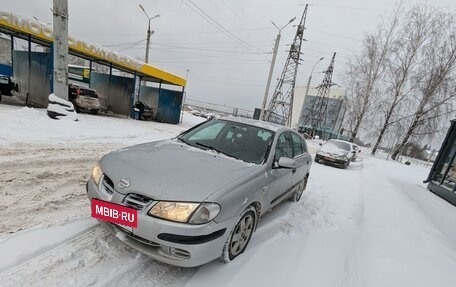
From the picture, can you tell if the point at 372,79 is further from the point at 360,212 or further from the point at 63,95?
the point at 63,95

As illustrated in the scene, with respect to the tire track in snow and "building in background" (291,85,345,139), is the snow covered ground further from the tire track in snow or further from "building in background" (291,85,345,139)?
"building in background" (291,85,345,139)

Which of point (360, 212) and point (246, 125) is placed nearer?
point (246, 125)

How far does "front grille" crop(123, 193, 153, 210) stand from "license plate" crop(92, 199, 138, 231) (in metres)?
0.04

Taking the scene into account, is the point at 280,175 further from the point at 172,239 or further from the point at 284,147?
the point at 172,239

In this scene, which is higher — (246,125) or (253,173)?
(246,125)

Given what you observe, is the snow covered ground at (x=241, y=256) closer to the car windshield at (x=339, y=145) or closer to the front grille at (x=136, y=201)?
the front grille at (x=136, y=201)

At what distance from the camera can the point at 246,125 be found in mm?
4160

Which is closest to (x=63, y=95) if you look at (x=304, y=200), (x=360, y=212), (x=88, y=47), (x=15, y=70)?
(x=88, y=47)

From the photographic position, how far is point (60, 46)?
895 cm

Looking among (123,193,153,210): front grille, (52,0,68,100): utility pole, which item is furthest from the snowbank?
(123,193,153,210): front grille

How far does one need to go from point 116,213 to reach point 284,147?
2.66 metres

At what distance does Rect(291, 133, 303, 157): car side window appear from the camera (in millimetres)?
4727

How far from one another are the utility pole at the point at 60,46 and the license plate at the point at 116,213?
28.2 ft

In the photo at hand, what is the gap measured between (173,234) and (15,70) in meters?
17.3
